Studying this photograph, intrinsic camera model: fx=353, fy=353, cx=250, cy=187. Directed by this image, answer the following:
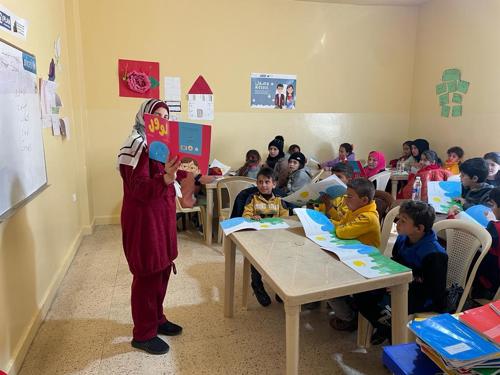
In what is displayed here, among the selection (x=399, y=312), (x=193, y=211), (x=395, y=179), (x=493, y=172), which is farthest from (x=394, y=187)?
(x=399, y=312)

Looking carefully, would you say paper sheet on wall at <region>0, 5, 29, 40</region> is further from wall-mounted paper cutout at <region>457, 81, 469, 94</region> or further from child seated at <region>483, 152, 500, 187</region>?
wall-mounted paper cutout at <region>457, 81, 469, 94</region>

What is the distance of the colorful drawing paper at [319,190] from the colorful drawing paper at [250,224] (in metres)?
0.29

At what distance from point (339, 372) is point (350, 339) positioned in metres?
0.31

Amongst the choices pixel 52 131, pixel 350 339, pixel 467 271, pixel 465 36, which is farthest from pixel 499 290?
pixel 465 36

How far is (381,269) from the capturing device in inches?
58.1

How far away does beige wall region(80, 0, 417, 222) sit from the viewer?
4191 millimetres

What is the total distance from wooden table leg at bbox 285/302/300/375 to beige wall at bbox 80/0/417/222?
11.5ft

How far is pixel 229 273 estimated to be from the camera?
2246 mm

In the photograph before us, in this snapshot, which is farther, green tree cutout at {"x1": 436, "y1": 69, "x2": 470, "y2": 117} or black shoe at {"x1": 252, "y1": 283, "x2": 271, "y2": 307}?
green tree cutout at {"x1": 436, "y1": 69, "x2": 470, "y2": 117}

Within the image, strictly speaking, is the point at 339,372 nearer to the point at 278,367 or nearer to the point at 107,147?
the point at 278,367

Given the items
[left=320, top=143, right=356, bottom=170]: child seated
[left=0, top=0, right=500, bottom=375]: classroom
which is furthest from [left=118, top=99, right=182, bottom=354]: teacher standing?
[left=320, top=143, right=356, bottom=170]: child seated

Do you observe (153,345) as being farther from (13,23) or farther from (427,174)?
(427,174)

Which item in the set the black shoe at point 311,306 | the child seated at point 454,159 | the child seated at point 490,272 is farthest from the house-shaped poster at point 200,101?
the child seated at point 490,272

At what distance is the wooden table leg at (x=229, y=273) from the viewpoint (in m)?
2.20
